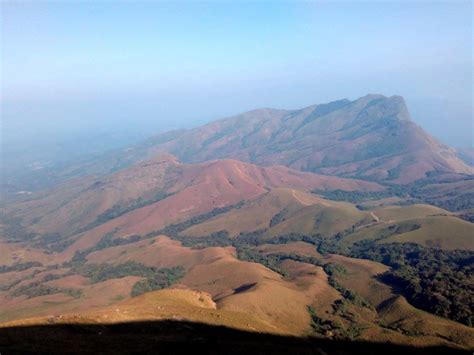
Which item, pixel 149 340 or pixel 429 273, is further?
pixel 429 273

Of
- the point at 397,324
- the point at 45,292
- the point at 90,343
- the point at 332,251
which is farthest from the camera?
the point at 332,251

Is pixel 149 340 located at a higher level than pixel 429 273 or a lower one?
higher

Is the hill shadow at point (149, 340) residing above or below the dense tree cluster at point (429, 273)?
above

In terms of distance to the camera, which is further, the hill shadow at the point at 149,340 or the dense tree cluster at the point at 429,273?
the dense tree cluster at the point at 429,273

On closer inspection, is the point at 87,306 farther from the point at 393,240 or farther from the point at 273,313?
the point at 393,240

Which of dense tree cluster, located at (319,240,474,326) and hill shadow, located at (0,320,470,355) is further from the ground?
hill shadow, located at (0,320,470,355)

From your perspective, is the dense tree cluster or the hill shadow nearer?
the hill shadow

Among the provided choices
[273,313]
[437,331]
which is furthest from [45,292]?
[437,331]

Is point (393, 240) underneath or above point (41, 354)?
underneath
